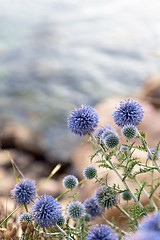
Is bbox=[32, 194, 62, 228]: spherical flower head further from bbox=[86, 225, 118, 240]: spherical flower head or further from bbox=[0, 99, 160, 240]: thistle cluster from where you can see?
bbox=[86, 225, 118, 240]: spherical flower head

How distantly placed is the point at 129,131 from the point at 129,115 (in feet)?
0.19

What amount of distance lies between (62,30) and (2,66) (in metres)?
1.36

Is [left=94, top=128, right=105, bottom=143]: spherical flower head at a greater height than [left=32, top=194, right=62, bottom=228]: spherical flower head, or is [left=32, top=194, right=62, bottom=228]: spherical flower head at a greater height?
[left=94, top=128, right=105, bottom=143]: spherical flower head

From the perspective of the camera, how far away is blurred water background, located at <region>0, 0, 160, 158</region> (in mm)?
7180

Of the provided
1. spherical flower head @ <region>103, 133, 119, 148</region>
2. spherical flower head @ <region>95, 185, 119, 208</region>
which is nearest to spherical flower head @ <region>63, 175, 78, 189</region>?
spherical flower head @ <region>95, 185, 119, 208</region>

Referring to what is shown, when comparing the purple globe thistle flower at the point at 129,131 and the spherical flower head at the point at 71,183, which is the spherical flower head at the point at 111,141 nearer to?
the purple globe thistle flower at the point at 129,131

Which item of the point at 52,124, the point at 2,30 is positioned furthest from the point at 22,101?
the point at 2,30

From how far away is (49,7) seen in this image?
9594mm

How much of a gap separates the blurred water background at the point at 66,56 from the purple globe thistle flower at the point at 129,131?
4.28 metres

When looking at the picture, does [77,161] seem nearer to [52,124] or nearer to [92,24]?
[52,124]

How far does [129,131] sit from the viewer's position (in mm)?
2072

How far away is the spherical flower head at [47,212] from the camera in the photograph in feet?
6.33

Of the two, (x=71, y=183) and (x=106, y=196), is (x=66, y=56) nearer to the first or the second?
(x=71, y=183)

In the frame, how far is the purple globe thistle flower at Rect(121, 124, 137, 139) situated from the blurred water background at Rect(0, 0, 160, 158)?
428 cm
